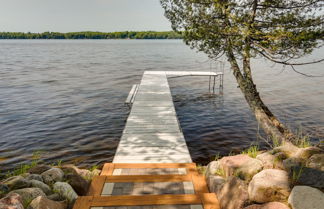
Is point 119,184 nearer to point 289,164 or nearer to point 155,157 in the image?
point 155,157

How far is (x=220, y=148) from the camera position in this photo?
11602 mm

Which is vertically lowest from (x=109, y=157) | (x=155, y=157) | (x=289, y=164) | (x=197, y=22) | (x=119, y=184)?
(x=109, y=157)

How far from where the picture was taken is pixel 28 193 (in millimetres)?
4078

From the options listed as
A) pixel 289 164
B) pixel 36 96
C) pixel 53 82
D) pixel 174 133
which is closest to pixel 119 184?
pixel 289 164

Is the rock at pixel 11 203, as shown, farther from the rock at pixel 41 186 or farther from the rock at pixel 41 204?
the rock at pixel 41 186

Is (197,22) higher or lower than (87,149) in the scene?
higher

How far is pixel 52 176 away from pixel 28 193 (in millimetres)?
1106

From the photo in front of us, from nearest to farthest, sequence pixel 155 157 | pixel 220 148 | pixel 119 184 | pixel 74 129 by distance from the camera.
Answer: pixel 119 184, pixel 155 157, pixel 220 148, pixel 74 129

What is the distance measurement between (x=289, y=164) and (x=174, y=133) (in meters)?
5.69

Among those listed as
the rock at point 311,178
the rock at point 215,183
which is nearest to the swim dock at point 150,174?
the rock at point 215,183

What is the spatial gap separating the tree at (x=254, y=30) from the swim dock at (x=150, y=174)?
133 inches

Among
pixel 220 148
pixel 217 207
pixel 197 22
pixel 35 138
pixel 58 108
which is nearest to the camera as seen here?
pixel 217 207

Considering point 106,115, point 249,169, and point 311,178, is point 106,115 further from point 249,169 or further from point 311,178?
point 311,178

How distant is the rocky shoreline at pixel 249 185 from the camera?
3512 millimetres
